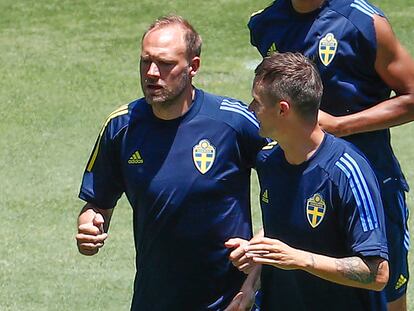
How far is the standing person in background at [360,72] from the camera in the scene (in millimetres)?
5594

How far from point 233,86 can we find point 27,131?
223 cm

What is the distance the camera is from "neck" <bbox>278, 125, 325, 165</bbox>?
484 centimetres

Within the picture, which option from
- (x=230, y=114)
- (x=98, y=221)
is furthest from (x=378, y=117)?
(x=98, y=221)

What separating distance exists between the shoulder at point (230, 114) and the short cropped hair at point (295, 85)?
1.89 feet

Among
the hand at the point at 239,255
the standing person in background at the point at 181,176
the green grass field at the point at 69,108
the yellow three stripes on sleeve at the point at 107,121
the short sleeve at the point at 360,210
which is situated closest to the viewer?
the short sleeve at the point at 360,210

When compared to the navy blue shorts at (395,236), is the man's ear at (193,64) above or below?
above

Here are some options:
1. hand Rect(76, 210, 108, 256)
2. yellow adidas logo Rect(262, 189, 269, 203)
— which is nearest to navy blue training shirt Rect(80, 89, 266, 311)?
hand Rect(76, 210, 108, 256)

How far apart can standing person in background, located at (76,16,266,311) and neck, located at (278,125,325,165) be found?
→ 506 millimetres

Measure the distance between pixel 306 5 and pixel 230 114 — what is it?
660mm

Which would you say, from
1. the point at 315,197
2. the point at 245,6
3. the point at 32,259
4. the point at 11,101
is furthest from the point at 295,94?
the point at 245,6

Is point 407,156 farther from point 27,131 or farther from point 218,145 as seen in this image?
point 218,145

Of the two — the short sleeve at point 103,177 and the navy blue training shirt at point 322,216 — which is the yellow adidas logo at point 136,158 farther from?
the navy blue training shirt at point 322,216

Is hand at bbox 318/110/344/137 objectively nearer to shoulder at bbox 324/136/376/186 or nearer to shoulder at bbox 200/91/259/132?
shoulder at bbox 200/91/259/132

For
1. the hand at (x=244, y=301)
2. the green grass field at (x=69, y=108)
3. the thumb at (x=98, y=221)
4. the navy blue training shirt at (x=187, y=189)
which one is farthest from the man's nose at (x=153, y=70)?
the green grass field at (x=69, y=108)
